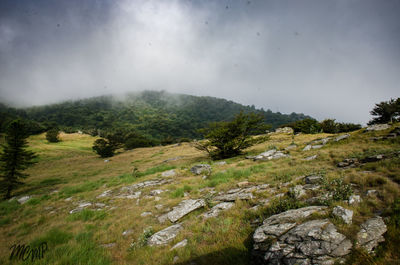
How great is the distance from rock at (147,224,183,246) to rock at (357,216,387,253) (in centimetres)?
437

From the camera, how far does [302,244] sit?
275 centimetres

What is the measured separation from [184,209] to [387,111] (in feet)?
157

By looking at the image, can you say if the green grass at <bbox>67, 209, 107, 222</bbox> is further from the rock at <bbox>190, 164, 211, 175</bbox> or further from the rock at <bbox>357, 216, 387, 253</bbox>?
the rock at <bbox>357, 216, 387, 253</bbox>

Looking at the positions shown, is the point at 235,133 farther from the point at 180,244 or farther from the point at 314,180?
the point at 180,244

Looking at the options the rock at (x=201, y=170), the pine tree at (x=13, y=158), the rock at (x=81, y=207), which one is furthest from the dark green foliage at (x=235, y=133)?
the pine tree at (x=13, y=158)

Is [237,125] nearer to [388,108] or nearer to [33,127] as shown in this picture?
[388,108]

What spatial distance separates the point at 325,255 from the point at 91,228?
7850 mm

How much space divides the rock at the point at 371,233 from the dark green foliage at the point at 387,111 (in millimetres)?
44239

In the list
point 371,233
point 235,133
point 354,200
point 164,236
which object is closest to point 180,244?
point 164,236

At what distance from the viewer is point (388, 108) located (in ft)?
103

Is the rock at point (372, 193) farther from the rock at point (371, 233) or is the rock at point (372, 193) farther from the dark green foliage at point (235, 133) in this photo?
the dark green foliage at point (235, 133)

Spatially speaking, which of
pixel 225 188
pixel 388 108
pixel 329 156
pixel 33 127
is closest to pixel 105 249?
pixel 225 188

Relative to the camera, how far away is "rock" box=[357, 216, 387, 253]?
8.21 ft

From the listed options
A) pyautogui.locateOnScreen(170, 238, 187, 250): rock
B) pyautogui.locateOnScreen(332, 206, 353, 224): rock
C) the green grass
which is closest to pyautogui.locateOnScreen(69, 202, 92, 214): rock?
the green grass
